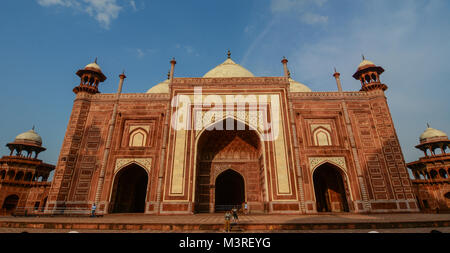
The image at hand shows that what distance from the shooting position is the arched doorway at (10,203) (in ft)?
59.3

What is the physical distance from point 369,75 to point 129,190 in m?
18.1

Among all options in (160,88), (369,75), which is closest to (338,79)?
(369,75)

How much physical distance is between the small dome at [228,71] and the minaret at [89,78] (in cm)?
824

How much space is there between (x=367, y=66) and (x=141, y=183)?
17821 mm

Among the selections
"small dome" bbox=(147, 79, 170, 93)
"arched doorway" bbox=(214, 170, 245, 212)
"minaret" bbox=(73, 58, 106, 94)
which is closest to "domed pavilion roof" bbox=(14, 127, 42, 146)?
"minaret" bbox=(73, 58, 106, 94)

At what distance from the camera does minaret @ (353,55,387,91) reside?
15055 mm

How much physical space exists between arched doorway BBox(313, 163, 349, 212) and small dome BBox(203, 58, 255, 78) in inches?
377

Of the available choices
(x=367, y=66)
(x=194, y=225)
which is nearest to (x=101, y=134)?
(x=194, y=225)

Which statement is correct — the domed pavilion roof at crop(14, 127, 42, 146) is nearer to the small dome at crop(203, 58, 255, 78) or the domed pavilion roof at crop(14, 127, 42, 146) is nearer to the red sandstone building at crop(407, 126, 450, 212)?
the small dome at crop(203, 58, 255, 78)

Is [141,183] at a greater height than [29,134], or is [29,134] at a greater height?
[29,134]

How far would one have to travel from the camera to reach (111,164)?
43.8ft

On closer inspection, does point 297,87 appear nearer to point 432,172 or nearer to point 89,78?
point 432,172

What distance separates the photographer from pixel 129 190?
1476 cm
